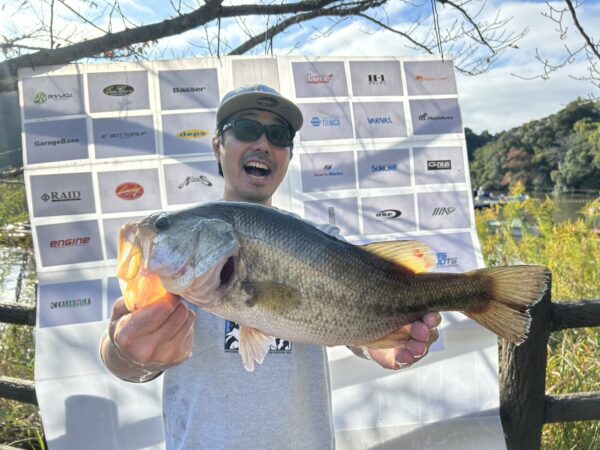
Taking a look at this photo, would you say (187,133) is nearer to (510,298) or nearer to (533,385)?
(510,298)

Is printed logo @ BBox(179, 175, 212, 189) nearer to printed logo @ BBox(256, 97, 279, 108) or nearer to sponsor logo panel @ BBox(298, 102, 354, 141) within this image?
sponsor logo panel @ BBox(298, 102, 354, 141)

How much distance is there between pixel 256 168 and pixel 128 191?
1370mm

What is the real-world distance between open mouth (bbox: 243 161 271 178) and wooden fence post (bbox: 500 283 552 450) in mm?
1893

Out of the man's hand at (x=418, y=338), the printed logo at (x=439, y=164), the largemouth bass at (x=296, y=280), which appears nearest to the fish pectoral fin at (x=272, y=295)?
the largemouth bass at (x=296, y=280)

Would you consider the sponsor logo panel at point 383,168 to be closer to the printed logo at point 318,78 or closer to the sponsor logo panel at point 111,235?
the printed logo at point 318,78

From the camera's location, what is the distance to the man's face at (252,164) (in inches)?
80.3

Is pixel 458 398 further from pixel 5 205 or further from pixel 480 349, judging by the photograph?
pixel 5 205

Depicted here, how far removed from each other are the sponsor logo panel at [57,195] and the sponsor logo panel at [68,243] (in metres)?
0.09

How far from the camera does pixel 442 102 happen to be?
132 inches

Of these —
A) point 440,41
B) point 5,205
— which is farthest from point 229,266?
point 5,205

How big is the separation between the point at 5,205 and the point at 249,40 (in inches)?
117

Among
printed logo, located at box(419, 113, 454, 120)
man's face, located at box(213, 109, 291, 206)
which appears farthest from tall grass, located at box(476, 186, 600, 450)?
man's face, located at box(213, 109, 291, 206)

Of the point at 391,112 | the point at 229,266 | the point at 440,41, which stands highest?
the point at 440,41

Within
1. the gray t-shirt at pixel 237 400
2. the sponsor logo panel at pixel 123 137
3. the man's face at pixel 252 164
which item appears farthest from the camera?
the sponsor logo panel at pixel 123 137
